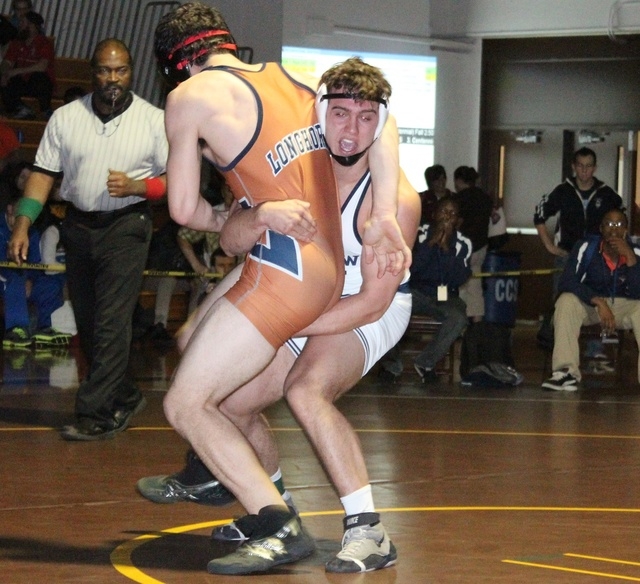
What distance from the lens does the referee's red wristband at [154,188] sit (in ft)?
20.4

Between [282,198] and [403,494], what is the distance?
5.46 feet

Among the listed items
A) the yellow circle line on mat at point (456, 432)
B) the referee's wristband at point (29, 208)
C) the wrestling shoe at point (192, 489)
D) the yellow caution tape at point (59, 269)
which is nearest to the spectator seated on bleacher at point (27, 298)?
the yellow caution tape at point (59, 269)

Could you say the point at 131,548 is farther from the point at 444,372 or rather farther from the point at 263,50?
the point at 263,50

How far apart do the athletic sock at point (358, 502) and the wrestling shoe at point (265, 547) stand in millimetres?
178

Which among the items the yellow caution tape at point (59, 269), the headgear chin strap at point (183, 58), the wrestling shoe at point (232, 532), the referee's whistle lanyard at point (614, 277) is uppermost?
the headgear chin strap at point (183, 58)

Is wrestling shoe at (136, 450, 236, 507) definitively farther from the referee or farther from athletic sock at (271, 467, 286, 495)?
the referee

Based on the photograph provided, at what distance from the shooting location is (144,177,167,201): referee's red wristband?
244 inches

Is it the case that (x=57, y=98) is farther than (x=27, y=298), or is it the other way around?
(x=57, y=98)

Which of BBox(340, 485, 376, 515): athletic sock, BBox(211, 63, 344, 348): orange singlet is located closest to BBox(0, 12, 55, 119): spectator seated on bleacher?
BBox(211, 63, 344, 348): orange singlet

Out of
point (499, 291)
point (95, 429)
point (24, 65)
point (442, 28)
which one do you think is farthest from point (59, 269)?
point (442, 28)

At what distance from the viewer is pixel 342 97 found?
394 centimetres

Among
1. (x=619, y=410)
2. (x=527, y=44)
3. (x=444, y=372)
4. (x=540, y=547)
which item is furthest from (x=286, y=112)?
(x=527, y=44)

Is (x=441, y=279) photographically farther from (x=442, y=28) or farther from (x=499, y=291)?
(x=442, y=28)

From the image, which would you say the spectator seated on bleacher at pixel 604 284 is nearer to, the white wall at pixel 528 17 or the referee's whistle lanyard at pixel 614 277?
the referee's whistle lanyard at pixel 614 277
